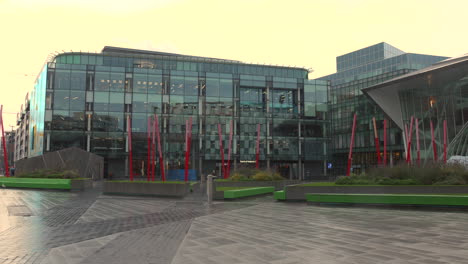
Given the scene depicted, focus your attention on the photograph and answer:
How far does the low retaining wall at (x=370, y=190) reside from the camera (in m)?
17.4

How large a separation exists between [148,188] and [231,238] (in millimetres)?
15688

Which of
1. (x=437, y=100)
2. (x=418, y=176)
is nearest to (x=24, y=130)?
(x=437, y=100)

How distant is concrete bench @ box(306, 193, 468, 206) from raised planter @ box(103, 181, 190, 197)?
Result: 8044 mm

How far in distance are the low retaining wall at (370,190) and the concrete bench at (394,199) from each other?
57.1 inches

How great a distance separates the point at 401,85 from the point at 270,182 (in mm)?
25124

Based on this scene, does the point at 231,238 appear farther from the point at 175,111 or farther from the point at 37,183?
the point at 175,111

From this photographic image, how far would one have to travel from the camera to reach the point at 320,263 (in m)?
6.94

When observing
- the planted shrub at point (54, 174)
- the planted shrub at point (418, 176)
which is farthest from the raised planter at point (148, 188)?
the planted shrub at point (418, 176)

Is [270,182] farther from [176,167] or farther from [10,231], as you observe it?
[176,167]

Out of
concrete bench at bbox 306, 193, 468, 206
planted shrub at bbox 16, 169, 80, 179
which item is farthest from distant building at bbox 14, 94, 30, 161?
concrete bench at bbox 306, 193, 468, 206

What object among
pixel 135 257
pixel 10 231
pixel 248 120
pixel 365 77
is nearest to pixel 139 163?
pixel 248 120

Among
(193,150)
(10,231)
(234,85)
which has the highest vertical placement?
(234,85)

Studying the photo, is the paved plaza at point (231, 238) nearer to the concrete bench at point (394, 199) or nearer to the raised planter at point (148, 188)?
the concrete bench at point (394, 199)

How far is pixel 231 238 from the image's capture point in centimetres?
962
